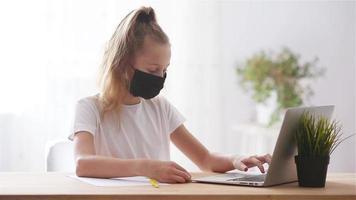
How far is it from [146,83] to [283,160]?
0.53 metres

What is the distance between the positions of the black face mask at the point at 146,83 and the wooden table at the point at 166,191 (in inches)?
15.8

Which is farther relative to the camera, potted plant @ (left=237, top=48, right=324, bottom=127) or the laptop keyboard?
potted plant @ (left=237, top=48, right=324, bottom=127)

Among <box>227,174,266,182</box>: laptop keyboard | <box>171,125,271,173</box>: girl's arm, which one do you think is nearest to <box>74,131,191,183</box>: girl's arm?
<box>227,174,266,182</box>: laptop keyboard

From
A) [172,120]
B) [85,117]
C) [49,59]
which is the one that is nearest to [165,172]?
[85,117]

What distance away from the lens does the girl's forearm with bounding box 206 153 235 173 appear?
6.02 ft

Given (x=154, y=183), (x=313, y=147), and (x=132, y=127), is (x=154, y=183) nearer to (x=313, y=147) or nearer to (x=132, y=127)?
(x=313, y=147)

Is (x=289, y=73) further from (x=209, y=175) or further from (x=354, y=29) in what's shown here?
(x=209, y=175)

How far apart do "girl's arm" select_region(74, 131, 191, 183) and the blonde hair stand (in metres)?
0.29

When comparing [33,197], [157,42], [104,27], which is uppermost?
[104,27]

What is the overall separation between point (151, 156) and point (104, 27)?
1.44m

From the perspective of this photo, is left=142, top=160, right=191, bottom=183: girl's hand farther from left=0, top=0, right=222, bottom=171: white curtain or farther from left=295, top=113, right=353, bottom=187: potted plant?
left=0, top=0, right=222, bottom=171: white curtain

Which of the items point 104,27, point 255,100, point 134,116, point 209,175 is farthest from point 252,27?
point 209,175

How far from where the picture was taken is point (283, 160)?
1.50 metres

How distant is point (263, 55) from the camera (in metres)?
3.58
